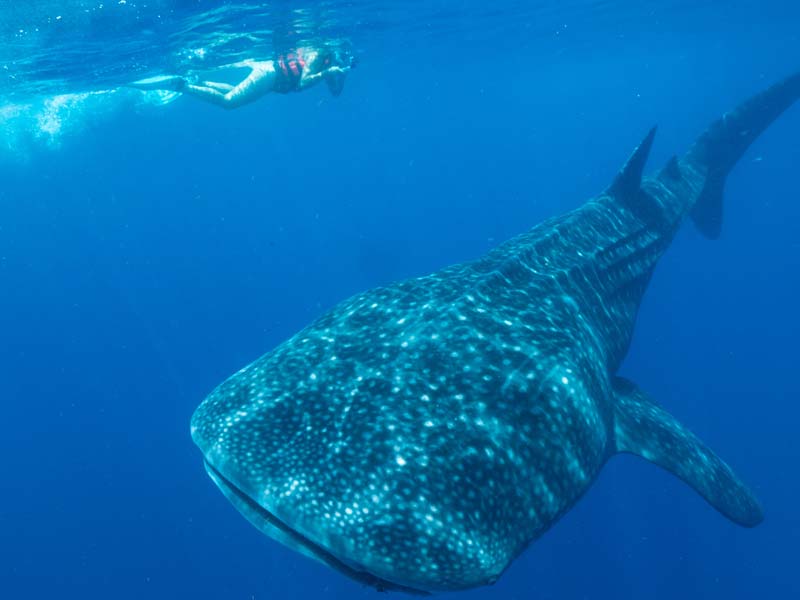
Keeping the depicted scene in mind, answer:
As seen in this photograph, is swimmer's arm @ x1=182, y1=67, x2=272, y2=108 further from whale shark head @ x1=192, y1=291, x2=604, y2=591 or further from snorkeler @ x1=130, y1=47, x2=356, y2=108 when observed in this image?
whale shark head @ x1=192, y1=291, x2=604, y2=591

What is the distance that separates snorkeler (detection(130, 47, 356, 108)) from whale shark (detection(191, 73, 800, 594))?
32.6 ft

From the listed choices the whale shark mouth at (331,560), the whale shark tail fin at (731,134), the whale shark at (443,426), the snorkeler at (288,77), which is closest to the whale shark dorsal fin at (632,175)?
the whale shark at (443,426)

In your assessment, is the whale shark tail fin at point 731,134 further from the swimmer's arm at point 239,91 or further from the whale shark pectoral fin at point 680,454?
the swimmer's arm at point 239,91

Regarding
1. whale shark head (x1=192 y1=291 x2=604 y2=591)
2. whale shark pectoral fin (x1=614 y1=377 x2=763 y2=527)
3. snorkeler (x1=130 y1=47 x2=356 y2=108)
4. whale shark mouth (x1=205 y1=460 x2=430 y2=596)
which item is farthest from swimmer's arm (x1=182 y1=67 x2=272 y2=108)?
whale shark mouth (x1=205 y1=460 x2=430 y2=596)

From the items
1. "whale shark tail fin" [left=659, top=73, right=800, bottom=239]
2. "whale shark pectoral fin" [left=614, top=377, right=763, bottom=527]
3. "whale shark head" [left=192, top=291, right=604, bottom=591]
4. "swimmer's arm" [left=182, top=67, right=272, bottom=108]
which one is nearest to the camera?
"whale shark head" [left=192, top=291, right=604, bottom=591]

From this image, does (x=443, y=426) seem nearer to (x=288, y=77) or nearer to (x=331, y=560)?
(x=331, y=560)

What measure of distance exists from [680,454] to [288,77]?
1266 centimetres

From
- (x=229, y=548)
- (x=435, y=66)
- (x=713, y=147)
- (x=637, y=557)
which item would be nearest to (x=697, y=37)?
(x=435, y=66)

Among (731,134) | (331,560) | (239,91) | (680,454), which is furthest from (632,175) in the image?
(239,91)

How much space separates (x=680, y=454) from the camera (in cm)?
561

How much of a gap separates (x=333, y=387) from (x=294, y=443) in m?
0.57

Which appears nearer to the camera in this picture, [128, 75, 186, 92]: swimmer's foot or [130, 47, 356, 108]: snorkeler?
[130, 47, 356, 108]: snorkeler

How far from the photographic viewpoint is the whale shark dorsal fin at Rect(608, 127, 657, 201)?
872 centimetres

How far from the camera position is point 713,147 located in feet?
41.4
